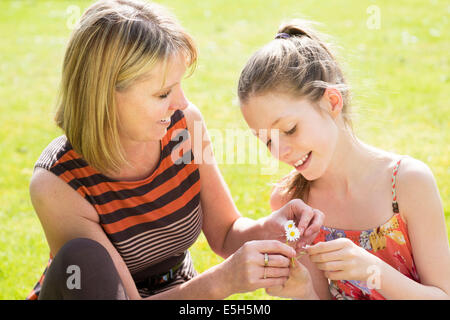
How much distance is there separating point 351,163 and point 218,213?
2.64 ft

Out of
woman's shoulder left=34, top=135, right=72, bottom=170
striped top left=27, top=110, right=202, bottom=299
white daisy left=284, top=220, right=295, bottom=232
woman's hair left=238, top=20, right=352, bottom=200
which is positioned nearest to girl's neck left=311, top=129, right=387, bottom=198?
woman's hair left=238, top=20, right=352, bottom=200

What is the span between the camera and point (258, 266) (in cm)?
252

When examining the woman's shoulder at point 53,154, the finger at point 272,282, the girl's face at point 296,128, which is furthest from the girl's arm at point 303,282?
the woman's shoulder at point 53,154

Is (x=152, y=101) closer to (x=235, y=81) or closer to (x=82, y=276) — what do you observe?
(x=82, y=276)

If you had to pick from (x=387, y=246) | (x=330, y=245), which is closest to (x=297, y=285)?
(x=330, y=245)

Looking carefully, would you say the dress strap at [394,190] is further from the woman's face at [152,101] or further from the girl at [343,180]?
the woman's face at [152,101]

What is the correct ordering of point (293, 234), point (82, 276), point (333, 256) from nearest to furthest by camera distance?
point (82, 276) < point (333, 256) < point (293, 234)

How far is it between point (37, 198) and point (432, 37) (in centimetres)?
766

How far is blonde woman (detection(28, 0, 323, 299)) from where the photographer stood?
8.29 ft

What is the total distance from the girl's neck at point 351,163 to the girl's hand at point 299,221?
334 millimetres

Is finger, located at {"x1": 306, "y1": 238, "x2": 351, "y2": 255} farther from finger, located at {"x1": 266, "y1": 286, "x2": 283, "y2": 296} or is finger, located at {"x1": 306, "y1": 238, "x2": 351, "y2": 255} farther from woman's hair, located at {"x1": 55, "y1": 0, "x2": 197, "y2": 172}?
woman's hair, located at {"x1": 55, "y1": 0, "x2": 197, "y2": 172}

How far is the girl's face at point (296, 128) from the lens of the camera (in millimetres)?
2764
